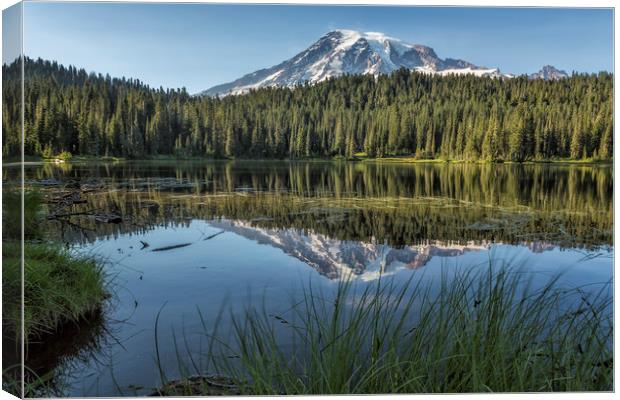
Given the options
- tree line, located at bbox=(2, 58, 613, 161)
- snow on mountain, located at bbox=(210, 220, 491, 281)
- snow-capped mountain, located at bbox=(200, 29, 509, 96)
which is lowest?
snow on mountain, located at bbox=(210, 220, 491, 281)

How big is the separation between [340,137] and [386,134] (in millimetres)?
617

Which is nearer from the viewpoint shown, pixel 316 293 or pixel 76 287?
pixel 76 287

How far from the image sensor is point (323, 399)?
7.11ft

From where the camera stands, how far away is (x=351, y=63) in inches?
182

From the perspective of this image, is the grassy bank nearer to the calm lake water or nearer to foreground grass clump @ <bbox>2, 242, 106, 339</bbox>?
foreground grass clump @ <bbox>2, 242, 106, 339</bbox>

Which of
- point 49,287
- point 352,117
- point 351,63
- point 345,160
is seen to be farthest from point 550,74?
point 49,287

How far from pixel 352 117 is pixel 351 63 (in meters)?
1.39

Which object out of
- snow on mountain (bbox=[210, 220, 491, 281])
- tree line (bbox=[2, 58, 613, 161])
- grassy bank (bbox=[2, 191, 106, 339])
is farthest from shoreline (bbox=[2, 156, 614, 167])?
grassy bank (bbox=[2, 191, 106, 339])

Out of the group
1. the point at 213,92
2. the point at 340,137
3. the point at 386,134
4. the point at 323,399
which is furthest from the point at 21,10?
the point at 386,134

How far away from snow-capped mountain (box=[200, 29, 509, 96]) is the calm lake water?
148cm

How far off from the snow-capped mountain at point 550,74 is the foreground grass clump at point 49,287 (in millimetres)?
4137

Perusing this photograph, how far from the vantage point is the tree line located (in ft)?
15.7

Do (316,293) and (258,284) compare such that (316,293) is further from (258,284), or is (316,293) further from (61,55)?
(61,55)

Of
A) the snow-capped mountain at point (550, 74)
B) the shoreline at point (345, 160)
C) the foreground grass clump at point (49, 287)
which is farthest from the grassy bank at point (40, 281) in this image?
the snow-capped mountain at point (550, 74)
